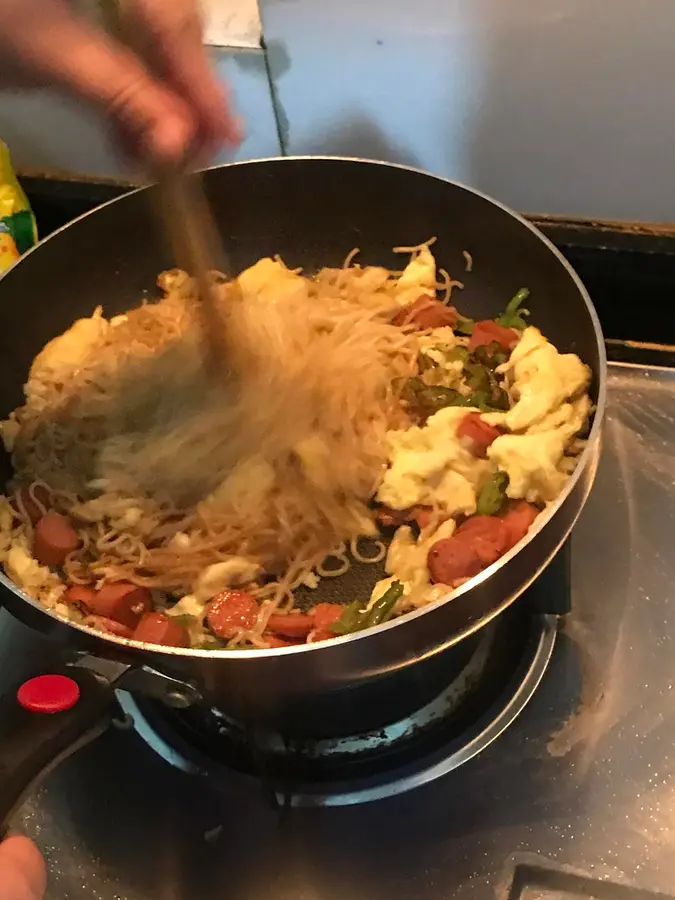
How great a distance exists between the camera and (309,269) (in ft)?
4.11

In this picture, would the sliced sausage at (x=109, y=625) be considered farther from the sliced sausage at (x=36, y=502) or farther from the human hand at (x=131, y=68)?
the human hand at (x=131, y=68)

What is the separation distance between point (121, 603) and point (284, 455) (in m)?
0.24

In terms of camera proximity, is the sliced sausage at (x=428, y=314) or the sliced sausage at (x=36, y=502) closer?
the sliced sausage at (x=36, y=502)

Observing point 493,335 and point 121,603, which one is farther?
point 493,335

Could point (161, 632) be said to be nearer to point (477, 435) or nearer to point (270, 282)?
point (477, 435)

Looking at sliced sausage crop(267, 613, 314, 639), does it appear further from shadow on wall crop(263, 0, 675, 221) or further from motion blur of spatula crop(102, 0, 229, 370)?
shadow on wall crop(263, 0, 675, 221)

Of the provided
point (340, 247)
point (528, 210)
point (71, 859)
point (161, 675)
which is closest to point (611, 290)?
point (528, 210)

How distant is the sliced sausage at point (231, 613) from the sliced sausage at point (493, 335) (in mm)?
390

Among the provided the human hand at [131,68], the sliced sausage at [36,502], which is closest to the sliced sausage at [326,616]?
the sliced sausage at [36,502]

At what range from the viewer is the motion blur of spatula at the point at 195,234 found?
0.98 m

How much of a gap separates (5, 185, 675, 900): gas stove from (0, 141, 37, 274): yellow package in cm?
51

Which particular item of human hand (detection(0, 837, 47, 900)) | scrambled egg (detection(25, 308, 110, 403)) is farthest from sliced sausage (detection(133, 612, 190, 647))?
scrambled egg (detection(25, 308, 110, 403))

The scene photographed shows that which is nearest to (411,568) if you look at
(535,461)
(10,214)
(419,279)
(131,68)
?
(535,461)

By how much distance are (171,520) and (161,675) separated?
308 millimetres
